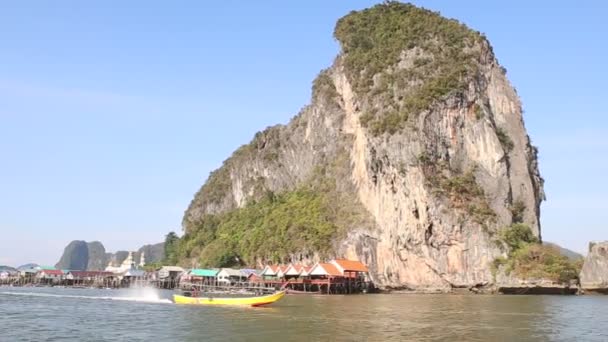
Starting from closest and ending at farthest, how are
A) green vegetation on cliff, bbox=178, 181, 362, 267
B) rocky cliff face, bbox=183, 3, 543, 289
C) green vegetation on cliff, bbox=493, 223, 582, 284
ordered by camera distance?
green vegetation on cliff, bbox=493, 223, 582, 284 → rocky cliff face, bbox=183, 3, 543, 289 → green vegetation on cliff, bbox=178, 181, 362, 267

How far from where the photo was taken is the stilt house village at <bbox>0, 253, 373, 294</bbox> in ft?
254

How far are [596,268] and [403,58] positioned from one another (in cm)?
3843

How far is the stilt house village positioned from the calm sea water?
16.1m

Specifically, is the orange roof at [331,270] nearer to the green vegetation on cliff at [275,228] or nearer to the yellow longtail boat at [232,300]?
the green vegetation on cliff at [275,228]

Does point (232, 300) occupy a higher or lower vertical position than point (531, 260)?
lower

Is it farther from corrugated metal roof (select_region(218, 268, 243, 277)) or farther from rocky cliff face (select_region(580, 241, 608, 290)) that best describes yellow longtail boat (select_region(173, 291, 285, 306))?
rocky cliff face (select_region(580, 241, 608, 290))

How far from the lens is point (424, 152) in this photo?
258 ft

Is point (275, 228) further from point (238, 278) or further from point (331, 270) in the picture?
point (331, 270)

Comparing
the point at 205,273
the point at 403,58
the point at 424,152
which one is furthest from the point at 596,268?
the point at 205,273

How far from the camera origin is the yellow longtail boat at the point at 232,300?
46562 mm

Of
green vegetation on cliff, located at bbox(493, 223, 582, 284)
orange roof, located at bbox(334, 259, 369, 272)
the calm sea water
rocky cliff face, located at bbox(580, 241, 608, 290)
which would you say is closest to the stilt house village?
orange roof, located at bbox(334, 259, 369, 272)

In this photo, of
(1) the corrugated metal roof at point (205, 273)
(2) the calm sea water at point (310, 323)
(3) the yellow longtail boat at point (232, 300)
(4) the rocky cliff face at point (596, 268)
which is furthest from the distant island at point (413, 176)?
(3) the yellow longtail boat at point (232, 300)

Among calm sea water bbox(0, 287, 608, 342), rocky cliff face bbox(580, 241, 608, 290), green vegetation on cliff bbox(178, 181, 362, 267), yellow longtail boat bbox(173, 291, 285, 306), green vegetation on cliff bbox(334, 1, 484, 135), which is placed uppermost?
green vegetation on cliff bbox(334, 1, 484, 135)

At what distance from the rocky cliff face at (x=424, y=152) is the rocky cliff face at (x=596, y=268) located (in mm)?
7822
